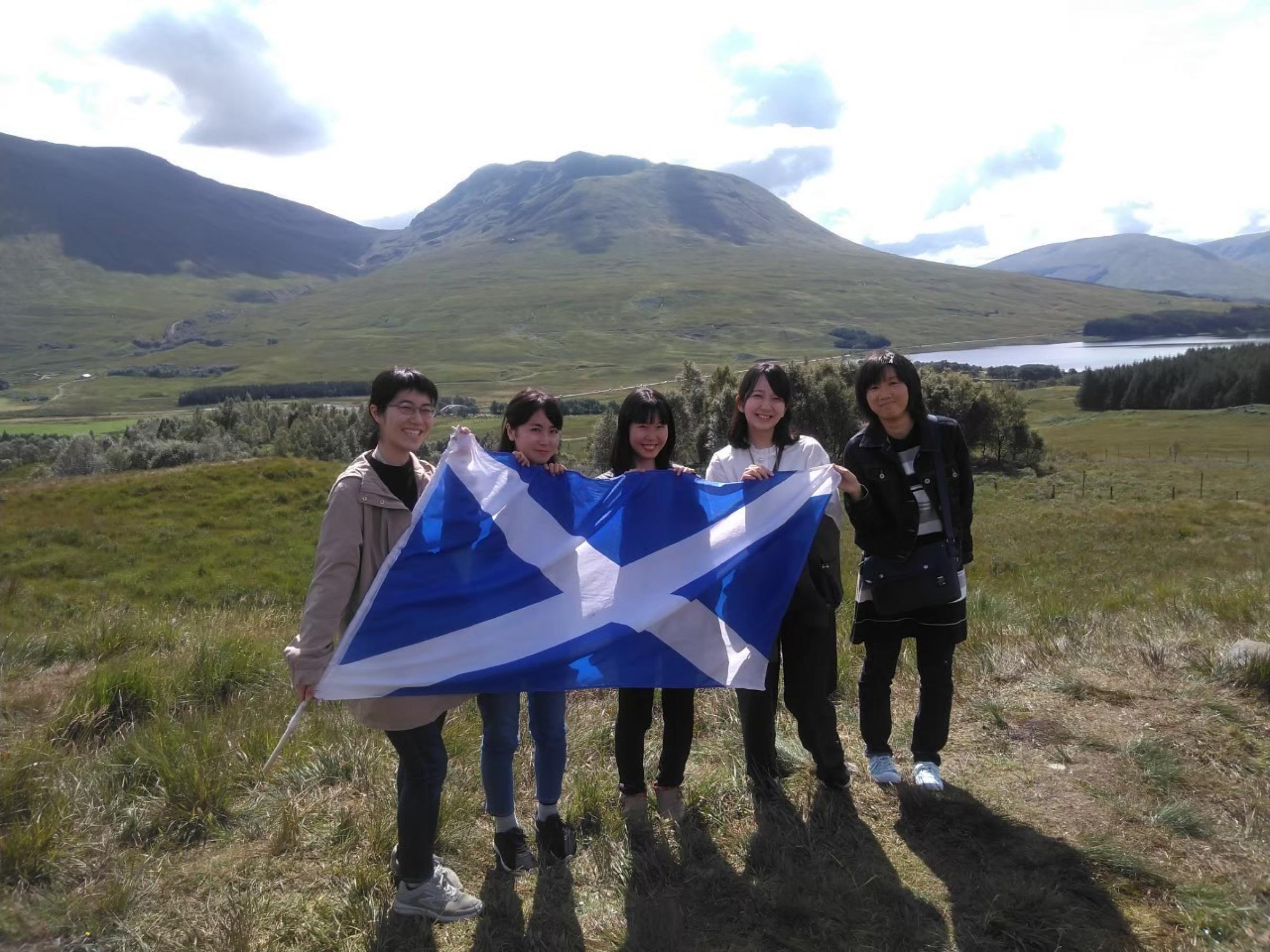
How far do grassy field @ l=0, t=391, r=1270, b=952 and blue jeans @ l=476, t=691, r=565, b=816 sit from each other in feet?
1.17

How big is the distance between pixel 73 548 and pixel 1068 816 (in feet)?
92.4

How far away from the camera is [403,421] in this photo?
154 inches

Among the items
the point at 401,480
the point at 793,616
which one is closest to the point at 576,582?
the point at 401,480

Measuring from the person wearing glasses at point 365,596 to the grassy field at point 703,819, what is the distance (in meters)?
0.21

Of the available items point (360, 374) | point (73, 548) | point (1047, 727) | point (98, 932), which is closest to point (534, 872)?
point (98, 932)

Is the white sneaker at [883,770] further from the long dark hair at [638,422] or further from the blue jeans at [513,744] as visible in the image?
the long dark hair at [638,422]

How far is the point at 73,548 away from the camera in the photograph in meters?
24.7

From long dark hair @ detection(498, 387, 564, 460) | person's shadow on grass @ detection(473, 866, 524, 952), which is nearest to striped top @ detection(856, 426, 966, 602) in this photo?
long dark hair @ detection(498, 387, 564, 460)

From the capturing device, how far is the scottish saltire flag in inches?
160

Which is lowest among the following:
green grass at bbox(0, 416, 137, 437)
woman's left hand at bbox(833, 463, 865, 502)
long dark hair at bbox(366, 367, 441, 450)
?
green grass at bbox(0, 416, 137, 437)

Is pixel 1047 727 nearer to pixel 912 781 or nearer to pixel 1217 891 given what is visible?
pixel 912 781

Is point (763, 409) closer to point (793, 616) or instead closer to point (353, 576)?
point (793, 616)

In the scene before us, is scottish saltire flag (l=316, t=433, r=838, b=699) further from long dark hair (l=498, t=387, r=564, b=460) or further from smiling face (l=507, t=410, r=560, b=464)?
long dark hair (l=498, t=387, r=564, b=460)

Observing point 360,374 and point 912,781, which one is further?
point 360,374
